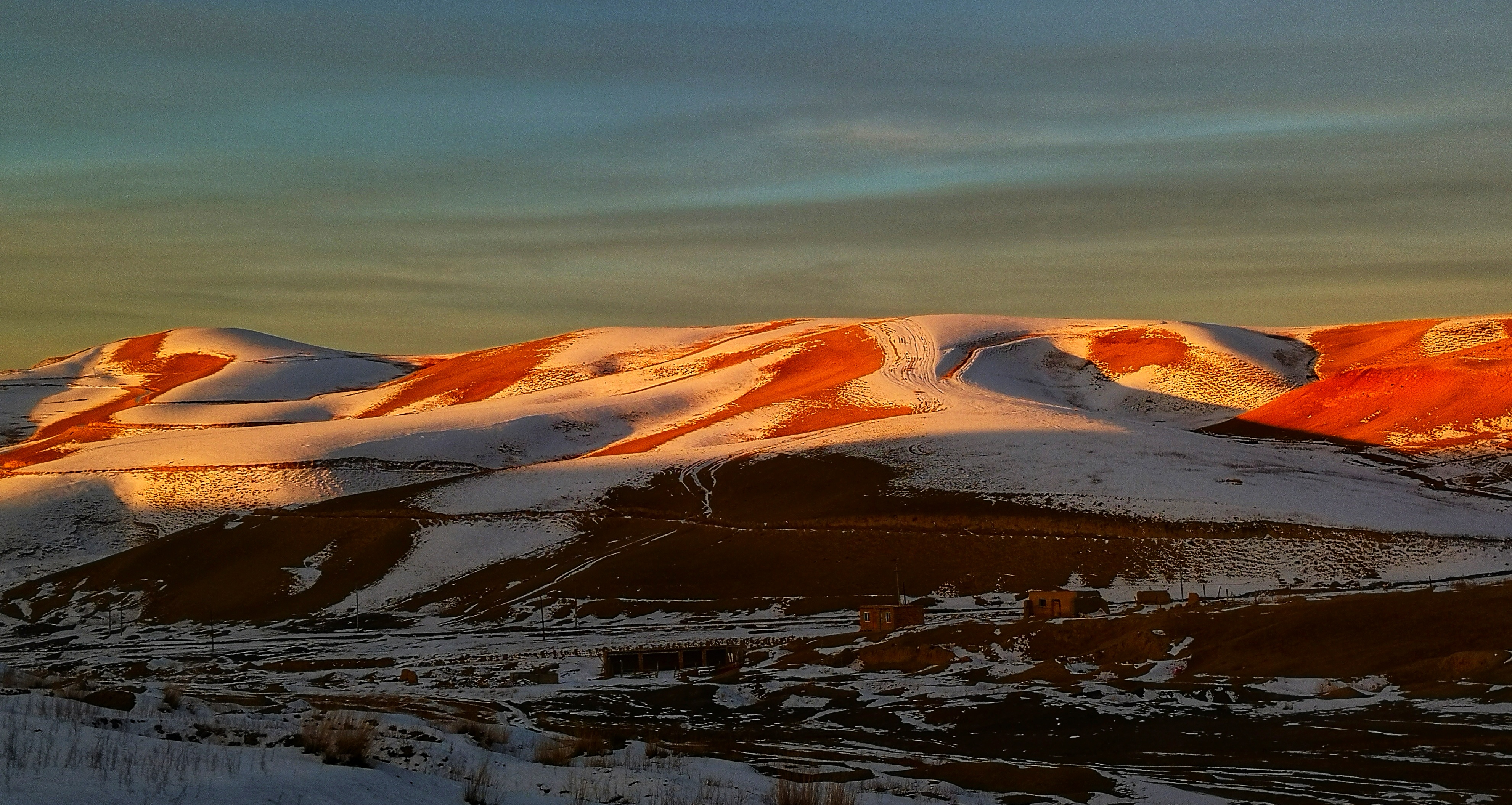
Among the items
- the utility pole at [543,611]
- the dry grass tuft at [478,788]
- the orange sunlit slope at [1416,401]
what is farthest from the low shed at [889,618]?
the orange sunlit slope at [1416,401]

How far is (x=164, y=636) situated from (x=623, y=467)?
107 feet

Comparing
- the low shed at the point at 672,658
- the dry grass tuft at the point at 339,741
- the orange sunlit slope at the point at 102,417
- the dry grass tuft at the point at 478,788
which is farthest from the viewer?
the orange sunlit slope at the point at 102,417

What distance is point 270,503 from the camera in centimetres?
9012

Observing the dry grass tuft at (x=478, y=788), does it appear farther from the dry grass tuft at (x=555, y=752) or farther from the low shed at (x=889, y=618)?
the low shed at (x=889, y=618)

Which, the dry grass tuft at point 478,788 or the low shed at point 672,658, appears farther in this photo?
the low shed at point 672,658

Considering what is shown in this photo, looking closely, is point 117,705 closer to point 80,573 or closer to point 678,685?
point 678,685

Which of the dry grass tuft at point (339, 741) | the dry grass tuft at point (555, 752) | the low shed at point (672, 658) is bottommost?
the low shed at point (672, 658)

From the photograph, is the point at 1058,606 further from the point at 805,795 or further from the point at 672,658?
the point at 805,795

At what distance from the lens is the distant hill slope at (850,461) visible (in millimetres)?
70562

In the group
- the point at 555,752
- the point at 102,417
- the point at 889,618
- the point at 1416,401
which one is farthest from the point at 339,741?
the point at 102,417

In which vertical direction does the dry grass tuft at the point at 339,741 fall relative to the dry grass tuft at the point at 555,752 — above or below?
above

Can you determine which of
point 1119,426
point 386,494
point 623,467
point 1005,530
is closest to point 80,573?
point 386,494

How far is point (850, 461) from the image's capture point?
86.1 metres

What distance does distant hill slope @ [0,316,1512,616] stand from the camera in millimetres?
70562
